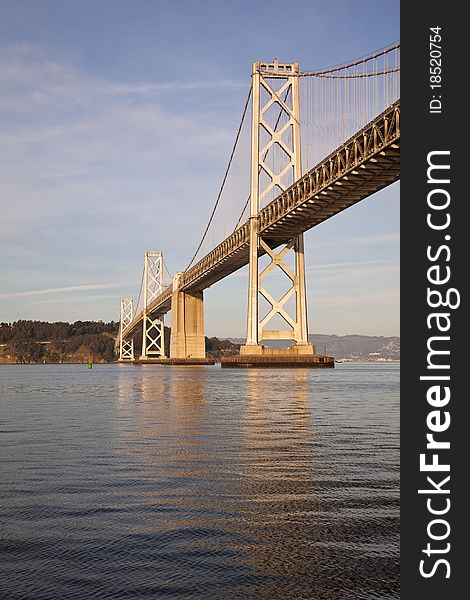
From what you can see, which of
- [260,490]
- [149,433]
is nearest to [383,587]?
[260,490]

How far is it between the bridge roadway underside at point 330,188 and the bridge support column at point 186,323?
679 inches

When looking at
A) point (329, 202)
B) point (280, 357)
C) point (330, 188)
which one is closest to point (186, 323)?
point (280, 357)

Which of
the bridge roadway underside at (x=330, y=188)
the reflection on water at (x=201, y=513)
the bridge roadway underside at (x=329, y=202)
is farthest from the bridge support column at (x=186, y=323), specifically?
the reflection on water at (x=201, y=513)

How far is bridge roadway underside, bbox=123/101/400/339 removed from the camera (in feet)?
108

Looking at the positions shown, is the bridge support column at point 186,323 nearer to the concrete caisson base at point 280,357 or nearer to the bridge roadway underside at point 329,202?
the bridge roadway underside at point 329,202

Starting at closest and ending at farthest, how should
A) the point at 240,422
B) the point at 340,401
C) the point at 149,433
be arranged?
the point at 149,433 < the point at 240,422 < the point at 340,401

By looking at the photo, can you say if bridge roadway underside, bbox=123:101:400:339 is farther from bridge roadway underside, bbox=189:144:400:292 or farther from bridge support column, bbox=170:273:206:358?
bridge support column, bbox=170:273:206:358

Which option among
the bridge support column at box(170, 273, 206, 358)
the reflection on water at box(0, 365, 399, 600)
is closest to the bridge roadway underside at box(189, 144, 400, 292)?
the bridge support column at box(170, 273, 206, 358)

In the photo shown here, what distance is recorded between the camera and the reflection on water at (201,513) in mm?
4727

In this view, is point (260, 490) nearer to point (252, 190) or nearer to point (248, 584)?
point (248, 584)

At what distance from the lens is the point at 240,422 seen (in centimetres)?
1494

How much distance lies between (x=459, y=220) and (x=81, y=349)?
171 meters

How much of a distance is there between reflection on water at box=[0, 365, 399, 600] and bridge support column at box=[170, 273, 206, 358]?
2593 inches

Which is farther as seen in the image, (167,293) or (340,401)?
(167,293)
